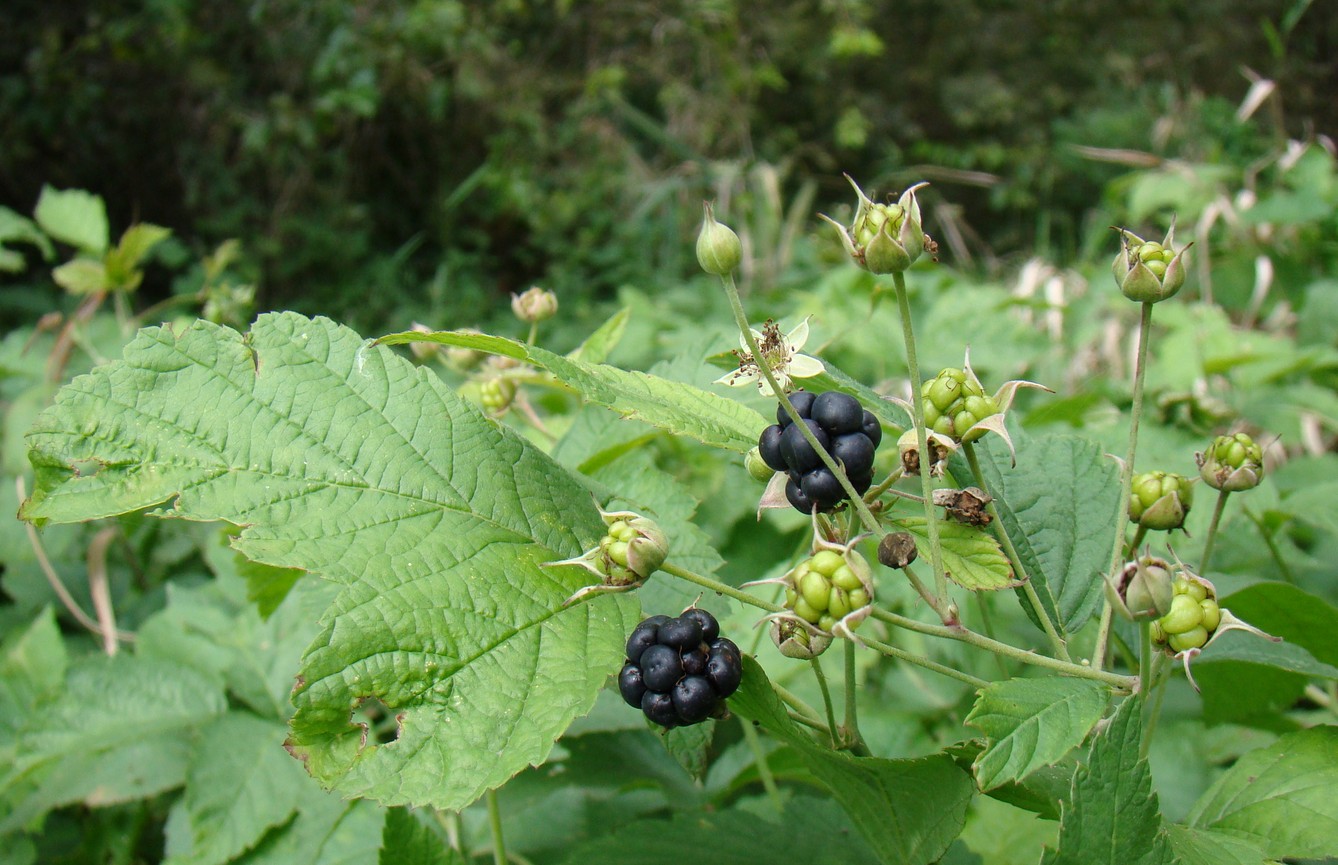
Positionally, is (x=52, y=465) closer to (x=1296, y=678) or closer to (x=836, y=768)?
(x=836, y=768)

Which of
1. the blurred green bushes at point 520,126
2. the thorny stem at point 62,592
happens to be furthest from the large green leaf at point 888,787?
the blurred green bushes at point 520,126

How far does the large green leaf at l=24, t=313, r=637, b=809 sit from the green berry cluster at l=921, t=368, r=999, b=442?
36cm

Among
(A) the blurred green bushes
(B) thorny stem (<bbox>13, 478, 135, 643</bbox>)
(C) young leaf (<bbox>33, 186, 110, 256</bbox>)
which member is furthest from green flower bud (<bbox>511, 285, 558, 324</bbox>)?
(A) the blurred green bushes

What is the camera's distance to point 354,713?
810 mm

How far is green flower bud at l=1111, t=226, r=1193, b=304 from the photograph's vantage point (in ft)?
3.03

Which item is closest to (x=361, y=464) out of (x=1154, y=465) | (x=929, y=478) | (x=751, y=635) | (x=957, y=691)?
(x=929, y=478)

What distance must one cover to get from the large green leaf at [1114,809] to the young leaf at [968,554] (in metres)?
0.14

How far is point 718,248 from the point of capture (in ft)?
2.97

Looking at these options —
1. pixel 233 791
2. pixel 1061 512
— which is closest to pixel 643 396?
pixel 1061 512

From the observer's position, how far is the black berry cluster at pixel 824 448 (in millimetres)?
818

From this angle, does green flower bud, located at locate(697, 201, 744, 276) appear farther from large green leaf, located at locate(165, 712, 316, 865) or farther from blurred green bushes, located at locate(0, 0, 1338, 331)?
blurred green bushes, located at locate(0, 0, 1338, 331)

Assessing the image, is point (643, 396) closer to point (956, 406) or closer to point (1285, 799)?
point (956, 406)

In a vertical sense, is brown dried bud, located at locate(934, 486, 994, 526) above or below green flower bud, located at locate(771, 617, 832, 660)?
above

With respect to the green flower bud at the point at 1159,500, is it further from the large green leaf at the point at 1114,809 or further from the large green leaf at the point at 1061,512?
the large green leaf at the point at 1114,809
